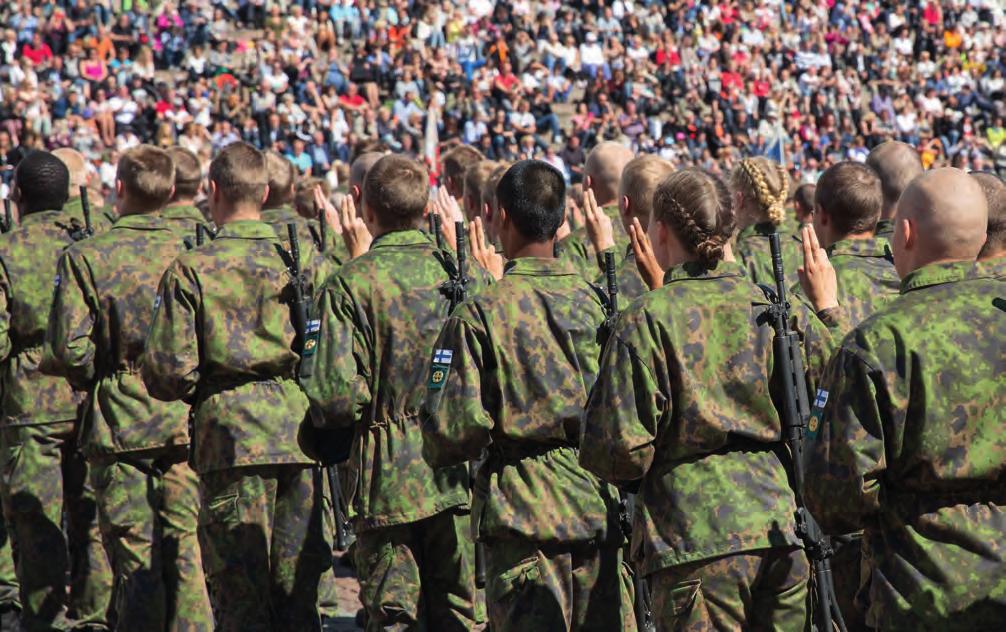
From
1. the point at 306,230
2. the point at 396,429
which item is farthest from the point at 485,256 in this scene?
the point at 306,230

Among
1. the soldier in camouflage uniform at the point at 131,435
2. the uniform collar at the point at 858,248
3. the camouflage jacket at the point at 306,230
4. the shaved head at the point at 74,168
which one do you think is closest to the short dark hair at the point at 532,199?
the uniform collar at the point at 858,248

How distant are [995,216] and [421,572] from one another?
2413mm

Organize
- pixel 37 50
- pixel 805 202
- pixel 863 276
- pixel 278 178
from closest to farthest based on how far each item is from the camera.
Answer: pixel 863 276
pixel 805 202
pixel 278 178
pixel 37 50

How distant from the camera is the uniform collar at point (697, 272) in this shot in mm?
4711

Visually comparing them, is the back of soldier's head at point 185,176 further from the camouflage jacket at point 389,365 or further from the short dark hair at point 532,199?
the short dark hair at point 532,199

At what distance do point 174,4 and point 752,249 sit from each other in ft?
86.2

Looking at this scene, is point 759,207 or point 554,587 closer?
point 554,587

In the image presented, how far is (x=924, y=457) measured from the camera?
12.8 ft

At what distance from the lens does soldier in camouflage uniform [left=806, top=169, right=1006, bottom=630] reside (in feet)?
12.8

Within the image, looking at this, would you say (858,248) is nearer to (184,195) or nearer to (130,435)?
(130,435)

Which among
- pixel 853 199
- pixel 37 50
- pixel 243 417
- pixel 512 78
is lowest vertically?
pixel 243 417

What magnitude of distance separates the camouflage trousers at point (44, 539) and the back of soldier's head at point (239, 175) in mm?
2029

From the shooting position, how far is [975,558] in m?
3.88

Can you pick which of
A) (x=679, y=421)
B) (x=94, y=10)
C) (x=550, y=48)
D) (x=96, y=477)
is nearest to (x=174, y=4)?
(x=94, y=10)
